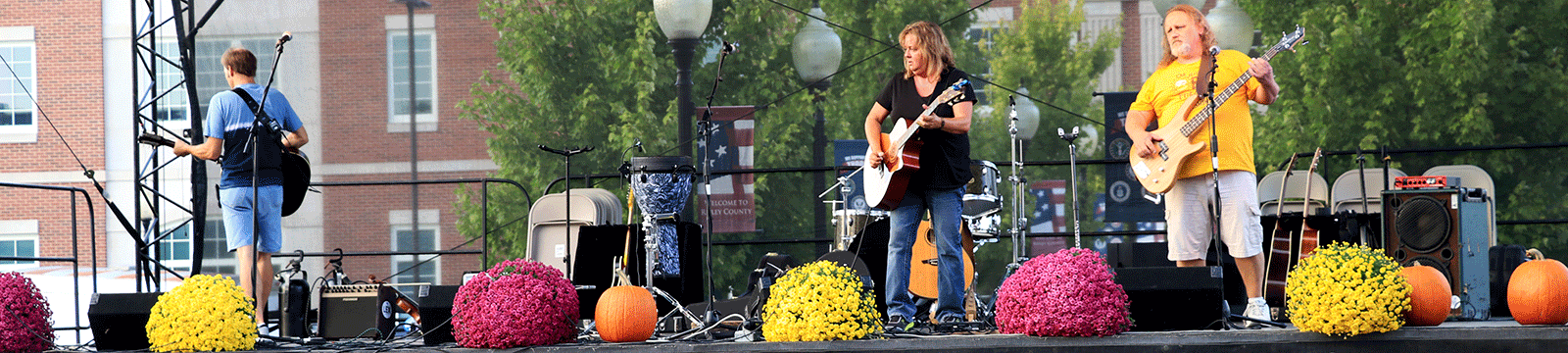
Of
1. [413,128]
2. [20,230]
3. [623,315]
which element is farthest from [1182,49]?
[20,230]

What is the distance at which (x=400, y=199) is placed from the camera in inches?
595

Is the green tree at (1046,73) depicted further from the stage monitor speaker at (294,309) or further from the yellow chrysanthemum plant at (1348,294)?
the yellow chrysanthemum plant at (1348,294)

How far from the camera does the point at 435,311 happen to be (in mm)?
4836

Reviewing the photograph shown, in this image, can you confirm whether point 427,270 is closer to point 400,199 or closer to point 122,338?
point 400,199

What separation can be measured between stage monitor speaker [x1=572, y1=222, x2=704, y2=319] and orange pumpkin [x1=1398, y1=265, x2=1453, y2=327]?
3311 mm

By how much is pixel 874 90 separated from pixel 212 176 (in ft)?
29.4

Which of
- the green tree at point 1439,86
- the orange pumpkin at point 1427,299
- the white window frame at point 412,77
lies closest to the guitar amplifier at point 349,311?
the orange pumpkin at point 1427,299

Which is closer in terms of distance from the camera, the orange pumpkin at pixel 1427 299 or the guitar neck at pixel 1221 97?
the orange pumpkin at pixel 1427 299

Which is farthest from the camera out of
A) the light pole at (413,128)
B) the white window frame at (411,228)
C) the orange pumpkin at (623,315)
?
the light pole at (413,128)

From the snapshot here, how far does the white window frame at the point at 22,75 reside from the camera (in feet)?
65.8

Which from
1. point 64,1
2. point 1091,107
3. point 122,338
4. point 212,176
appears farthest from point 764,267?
point 64,1

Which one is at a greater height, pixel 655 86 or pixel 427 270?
pixel 655 86

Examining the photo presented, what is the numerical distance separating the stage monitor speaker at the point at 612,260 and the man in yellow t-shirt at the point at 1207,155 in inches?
93.8

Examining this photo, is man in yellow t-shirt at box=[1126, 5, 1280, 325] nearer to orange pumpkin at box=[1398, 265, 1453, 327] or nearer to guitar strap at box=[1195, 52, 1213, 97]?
guitar strap at box=[1195, 52, 1213, 97]
